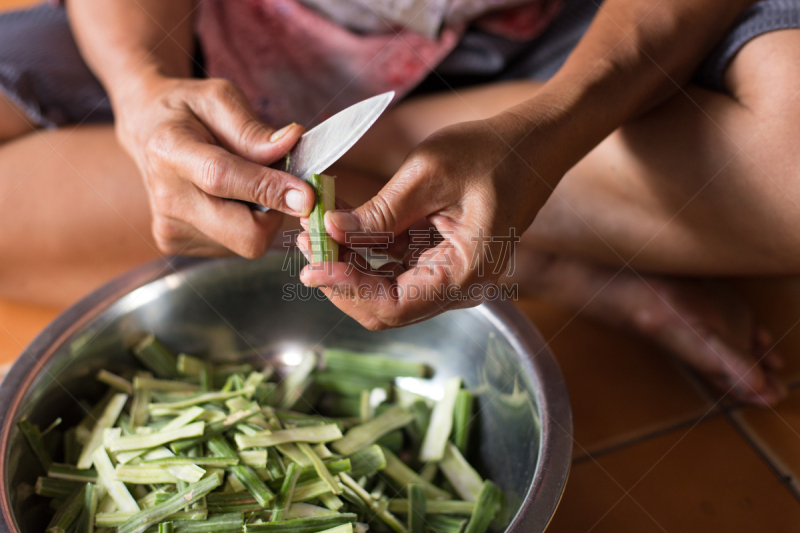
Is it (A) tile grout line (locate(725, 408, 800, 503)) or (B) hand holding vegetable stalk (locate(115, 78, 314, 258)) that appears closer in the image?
(B) hand holding vegetable stalk (locate(115, 78, 314, 258))

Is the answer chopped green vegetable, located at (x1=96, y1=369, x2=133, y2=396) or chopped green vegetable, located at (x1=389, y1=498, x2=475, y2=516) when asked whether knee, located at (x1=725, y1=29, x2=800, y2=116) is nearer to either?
chopped green vegetable, located at (x1=389, y1=498, x2=475, y2=516)

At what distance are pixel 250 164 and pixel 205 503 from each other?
498mm

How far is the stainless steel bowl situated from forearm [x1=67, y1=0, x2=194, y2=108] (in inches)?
15.1

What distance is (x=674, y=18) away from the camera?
3.38 feet

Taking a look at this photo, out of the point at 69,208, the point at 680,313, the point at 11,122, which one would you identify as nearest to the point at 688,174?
the point at 680,313

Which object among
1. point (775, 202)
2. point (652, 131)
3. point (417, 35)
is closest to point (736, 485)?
point (775, 202)

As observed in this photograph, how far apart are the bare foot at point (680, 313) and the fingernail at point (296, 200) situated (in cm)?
78

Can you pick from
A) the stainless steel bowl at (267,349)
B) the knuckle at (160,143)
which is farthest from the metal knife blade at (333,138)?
the stainless steel bowl at (267,349)

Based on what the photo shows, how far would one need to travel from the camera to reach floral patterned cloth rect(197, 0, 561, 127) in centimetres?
128

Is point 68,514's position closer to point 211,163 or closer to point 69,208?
point 211,163

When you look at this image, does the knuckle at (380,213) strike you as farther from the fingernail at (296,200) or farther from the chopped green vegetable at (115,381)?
the chopped green vegetable at (115,381)

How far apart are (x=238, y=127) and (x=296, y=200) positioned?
0.21 metres

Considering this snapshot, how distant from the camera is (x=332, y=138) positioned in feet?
2.48

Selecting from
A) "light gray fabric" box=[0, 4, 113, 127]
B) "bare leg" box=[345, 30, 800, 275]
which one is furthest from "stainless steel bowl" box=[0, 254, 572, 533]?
"light gray fabric" box=[0, 4, 113, 127]
